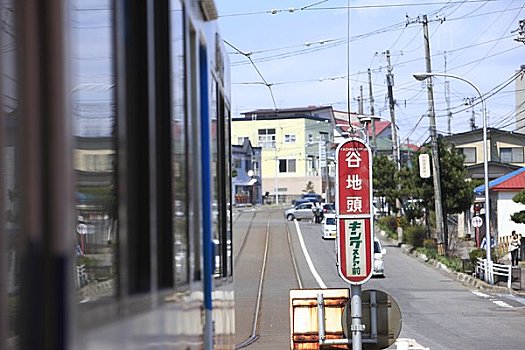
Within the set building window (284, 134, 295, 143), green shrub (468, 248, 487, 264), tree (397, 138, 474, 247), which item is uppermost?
building window (284, 134, 295, 143)

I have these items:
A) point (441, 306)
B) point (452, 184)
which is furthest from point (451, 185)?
point (441, 306)

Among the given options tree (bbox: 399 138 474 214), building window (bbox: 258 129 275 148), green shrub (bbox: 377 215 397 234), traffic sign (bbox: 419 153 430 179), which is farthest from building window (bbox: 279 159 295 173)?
traffic sign (bbox: 419 153 430 179)

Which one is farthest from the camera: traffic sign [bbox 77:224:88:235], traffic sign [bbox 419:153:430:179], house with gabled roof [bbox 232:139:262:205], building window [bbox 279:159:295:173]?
building window [bbox 279:159:295:173]

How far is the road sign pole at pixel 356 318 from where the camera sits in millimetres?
9606

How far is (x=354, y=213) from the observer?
32.9 feet

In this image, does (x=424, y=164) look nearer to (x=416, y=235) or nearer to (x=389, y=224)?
(x=416, y=235)

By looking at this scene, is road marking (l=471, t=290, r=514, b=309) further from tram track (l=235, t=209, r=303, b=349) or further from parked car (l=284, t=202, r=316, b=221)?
parked car (l=284, t=202, r=316, b=221)

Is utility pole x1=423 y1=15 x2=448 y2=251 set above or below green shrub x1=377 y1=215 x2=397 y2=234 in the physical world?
above

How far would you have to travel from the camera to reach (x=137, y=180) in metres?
2.60

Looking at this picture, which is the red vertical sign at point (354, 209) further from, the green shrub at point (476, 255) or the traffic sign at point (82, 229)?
the green shrub at point (476, 255)

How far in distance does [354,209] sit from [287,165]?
8197 centimetres

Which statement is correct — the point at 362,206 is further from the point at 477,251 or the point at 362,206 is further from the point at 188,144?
the point at 477,251

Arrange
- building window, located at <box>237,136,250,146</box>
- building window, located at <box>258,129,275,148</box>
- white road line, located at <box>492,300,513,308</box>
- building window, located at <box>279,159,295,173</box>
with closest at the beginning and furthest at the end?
white road line, located at <box>492,300,513,308</box> → building window, located at <box>237,136,250,146</box> → building window, located at <box>258,129,275,148</box> → building window, located at <box>279,159,295,173</box>

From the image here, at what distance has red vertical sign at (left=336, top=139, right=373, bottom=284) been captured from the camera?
9.90 metres
